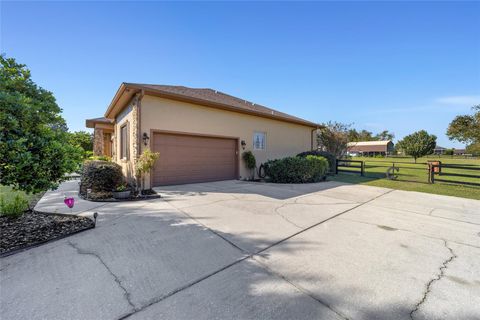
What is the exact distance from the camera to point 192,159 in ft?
30.2

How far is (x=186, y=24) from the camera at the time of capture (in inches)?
332

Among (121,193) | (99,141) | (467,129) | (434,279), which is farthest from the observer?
(467,129)

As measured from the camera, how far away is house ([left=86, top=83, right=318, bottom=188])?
311 inches

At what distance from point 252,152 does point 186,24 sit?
6.68 meters

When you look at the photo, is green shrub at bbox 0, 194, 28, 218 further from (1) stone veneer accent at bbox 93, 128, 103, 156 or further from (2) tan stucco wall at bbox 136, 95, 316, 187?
(1) stone veneer accent at bbox 93, 128, 103, 156

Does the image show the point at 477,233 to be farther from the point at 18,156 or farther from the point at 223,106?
the point at 223,106

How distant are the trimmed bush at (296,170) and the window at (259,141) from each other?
66.0 inches

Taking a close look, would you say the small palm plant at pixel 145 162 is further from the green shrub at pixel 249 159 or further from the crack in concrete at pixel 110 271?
the green shrub at pixel 249 159

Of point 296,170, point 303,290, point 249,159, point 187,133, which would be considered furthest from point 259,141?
point 303,290

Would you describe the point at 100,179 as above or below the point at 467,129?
below

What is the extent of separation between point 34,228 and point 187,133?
5.91 metres

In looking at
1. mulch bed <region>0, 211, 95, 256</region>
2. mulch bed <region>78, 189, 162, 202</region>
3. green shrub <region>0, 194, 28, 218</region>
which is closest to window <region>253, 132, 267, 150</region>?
mulch bed <region>78, 189, 162, 202</region>

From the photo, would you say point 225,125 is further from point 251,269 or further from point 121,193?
point 251,269

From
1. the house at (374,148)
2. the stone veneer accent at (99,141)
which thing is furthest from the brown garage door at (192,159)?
the house at (374,148)
